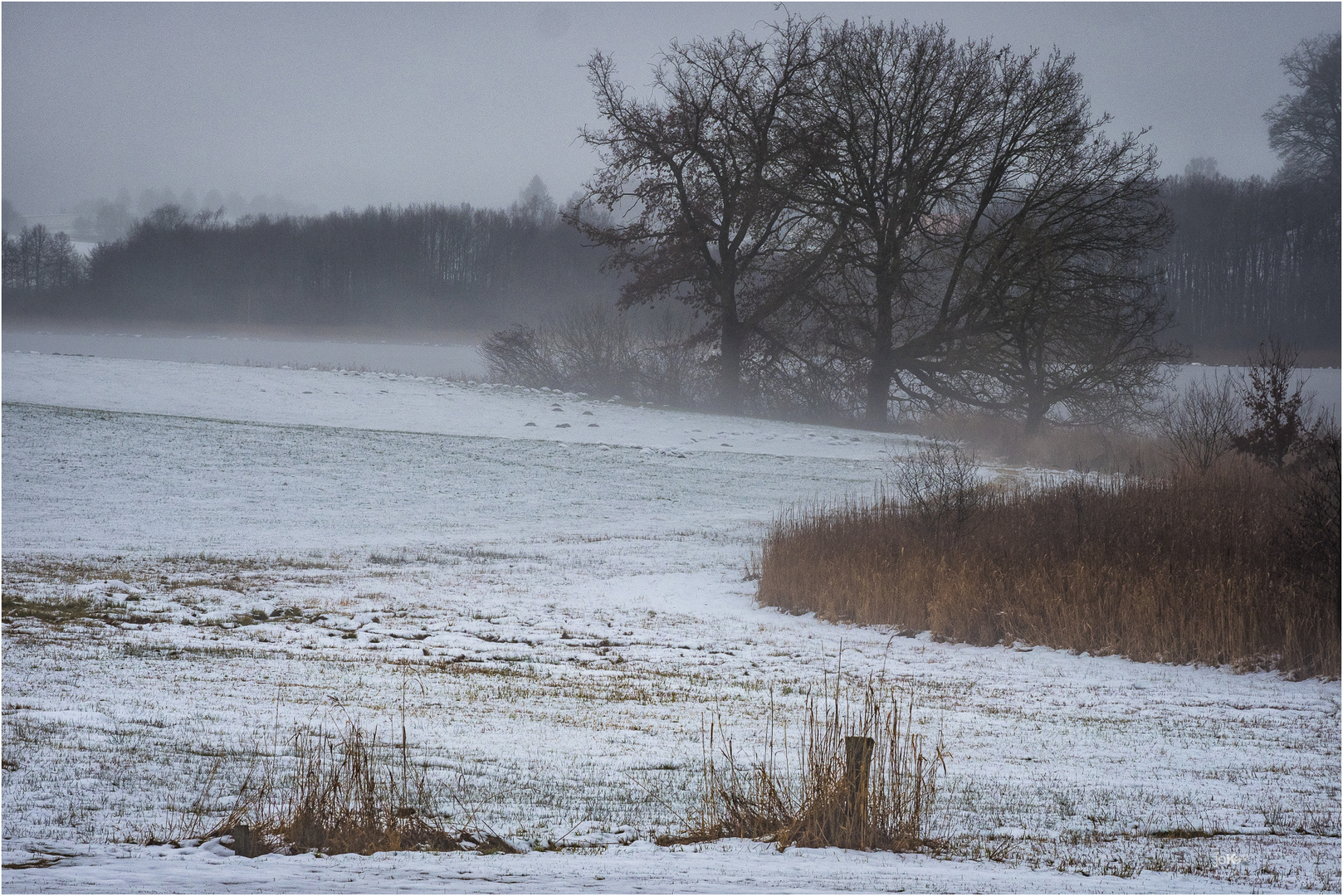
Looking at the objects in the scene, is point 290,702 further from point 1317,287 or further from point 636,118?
point 1317,287

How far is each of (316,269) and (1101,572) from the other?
176ft

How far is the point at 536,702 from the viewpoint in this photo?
7.49m

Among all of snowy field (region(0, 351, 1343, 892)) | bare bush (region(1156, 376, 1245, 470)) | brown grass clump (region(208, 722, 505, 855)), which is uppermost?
bare bush (region(1156, 376, 1245, 470))

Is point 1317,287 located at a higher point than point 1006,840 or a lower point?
higher

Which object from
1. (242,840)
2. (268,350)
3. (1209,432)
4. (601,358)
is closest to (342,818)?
(242,840)

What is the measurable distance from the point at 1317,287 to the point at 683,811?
3976 cm

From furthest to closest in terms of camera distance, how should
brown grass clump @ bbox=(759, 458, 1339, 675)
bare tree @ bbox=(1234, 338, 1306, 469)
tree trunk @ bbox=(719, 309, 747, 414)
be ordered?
1. tree trunk @ bbox=(719, 309, 747, 414)
2. bare tree @ bbox=(1234, 338, 1306, 469)
3. brown grass clump @ bbox=(759, 458, 1339, 675)

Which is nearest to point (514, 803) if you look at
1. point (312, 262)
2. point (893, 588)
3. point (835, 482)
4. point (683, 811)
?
point (683, 811)

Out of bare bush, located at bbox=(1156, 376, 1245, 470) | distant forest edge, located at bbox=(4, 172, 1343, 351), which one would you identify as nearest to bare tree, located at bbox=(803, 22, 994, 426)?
bare bush, located at bbox=(1156, 376, 1245, 470)

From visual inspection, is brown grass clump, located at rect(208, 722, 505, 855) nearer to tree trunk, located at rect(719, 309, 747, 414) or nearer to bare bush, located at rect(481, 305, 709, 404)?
tree trunk, located at rect(719, 309, 747, 414)

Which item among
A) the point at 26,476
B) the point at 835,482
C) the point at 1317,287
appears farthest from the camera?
the point at 1317,287

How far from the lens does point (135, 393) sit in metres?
31.0

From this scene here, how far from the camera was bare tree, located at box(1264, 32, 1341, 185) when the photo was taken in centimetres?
2827

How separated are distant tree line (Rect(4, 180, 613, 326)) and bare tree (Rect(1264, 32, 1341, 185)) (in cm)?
3266
